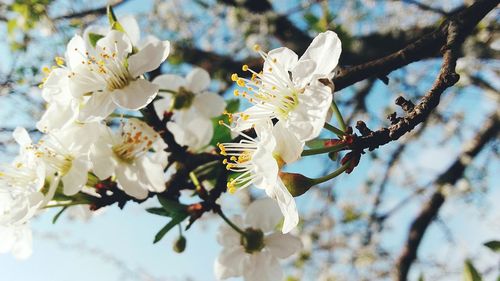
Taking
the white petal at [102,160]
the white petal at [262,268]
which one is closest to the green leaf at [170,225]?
the white petal at [102,160]

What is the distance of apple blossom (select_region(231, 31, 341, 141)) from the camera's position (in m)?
0.83

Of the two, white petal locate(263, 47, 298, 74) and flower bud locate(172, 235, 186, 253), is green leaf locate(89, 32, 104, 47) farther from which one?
flower bud locate(172, 235, 186, 253)

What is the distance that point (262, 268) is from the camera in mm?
1353

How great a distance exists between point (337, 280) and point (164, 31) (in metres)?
2.84

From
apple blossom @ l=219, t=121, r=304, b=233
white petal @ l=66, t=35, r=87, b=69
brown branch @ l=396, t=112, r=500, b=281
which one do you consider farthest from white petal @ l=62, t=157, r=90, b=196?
brown branch @ l=396, t=112, r=500, b=281

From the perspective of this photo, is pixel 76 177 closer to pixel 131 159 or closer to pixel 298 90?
pixel 131 159

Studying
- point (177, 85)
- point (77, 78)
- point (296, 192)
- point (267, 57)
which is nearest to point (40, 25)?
point (177, 85)

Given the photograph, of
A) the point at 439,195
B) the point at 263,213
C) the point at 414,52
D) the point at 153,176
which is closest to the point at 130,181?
the point at 153,176

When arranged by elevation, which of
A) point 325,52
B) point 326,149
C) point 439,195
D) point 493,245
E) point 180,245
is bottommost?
point 439,195

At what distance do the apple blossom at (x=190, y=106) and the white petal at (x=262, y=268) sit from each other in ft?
1.19

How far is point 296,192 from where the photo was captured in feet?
2.91

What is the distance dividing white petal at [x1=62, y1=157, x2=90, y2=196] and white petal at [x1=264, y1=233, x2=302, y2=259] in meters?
0.57

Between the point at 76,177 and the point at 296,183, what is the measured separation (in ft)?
1.81

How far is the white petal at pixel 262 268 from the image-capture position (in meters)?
1.33
